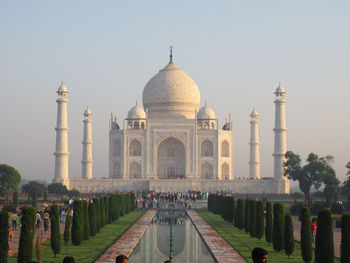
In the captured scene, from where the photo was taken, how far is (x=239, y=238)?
1748 cm

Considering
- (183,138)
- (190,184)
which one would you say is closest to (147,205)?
(190,184)

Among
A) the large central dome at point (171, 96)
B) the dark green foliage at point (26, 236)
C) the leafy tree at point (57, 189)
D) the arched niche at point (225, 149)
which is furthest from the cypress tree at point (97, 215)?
the large central dome at point (171, 96)

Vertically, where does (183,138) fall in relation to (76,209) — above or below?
above

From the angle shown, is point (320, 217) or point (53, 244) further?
point (53, 244)

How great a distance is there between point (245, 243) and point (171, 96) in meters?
31.3

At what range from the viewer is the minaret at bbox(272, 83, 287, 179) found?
41.9 m

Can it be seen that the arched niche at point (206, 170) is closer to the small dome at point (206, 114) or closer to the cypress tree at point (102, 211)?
the small dome at point (206, 114)

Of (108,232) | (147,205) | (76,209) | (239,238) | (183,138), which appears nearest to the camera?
(76,209)

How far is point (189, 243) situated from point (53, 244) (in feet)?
12.9

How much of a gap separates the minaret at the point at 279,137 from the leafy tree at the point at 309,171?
5223mm

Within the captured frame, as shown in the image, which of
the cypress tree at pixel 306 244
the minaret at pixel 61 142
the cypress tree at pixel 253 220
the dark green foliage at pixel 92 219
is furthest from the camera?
the minaret at pixel 61 142

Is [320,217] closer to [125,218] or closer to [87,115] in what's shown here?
[125,218]

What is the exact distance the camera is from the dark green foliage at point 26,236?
11.8 metres

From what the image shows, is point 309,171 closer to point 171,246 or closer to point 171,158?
point 171,158
